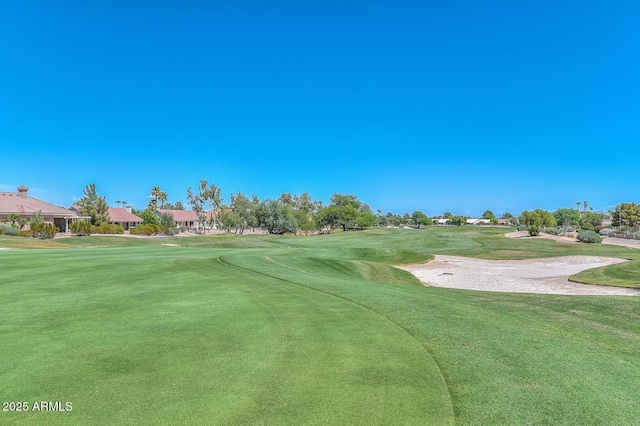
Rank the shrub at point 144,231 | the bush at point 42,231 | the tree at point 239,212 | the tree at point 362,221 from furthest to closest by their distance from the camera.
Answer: the tree at point 362,221 → the tree at point 239,212 → the shrub at point 144,231 → the bush at point 42,231

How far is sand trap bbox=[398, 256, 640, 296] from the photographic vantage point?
19191mm

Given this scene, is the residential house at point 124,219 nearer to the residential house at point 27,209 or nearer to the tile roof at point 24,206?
the residential house at point 27,209

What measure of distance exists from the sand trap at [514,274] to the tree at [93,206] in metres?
59.1

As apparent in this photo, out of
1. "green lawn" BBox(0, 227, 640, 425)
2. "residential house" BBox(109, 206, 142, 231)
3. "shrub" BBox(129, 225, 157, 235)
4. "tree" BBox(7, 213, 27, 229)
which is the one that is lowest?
"green lawn" BBox(0, 227, 640, 425)

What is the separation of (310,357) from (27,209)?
71.1 meters

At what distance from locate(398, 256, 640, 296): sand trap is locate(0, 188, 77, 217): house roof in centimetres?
5934

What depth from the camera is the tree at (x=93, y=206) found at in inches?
2657

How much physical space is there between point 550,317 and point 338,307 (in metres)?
4.80

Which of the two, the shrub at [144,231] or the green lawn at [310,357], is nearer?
the green lawn at [310,357]

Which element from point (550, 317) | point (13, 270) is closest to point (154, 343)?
point (550, 317)

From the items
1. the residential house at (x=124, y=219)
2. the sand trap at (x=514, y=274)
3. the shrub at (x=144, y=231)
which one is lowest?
the sand trap at (x=514, y=274)

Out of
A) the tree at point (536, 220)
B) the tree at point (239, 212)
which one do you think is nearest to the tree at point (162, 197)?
the tree at point (239, 212)

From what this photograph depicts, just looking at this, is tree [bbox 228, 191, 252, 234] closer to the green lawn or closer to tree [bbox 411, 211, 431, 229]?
the green lawn

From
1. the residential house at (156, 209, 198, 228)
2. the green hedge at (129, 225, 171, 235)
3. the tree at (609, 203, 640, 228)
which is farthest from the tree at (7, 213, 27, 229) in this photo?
the tree at (609, 203, 640, 228)
